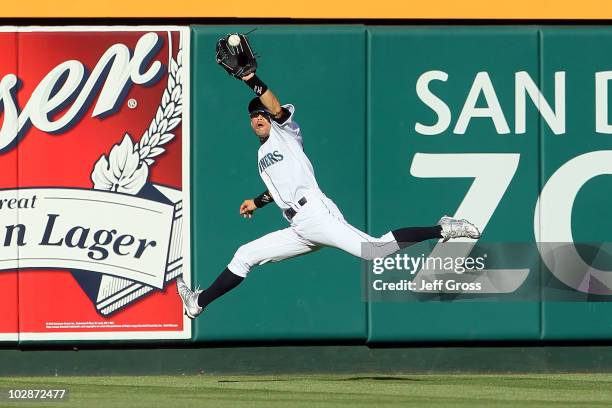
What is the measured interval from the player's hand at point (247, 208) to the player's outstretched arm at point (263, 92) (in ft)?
2.81

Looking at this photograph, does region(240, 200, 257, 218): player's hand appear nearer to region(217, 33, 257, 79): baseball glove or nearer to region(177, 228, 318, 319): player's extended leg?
region(177, 228, 318, 319): player's extended leg

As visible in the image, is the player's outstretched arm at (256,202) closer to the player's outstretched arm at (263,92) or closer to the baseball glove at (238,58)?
the player's outstretched arm at (263,92)

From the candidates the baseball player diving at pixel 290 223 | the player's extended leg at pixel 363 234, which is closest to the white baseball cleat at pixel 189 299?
the baseball player diving at pixel 290 223

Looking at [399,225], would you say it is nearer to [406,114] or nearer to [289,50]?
[406,114]

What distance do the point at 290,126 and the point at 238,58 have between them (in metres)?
0.78

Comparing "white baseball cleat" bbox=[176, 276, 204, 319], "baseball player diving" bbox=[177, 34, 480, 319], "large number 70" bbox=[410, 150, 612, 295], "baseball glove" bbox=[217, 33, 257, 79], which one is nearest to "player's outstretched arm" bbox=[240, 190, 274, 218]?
"baseball player diving" bbox=[177, 34, 480, 319]

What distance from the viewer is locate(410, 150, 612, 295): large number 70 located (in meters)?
12.4

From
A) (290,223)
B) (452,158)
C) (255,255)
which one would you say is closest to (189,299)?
(255,255)

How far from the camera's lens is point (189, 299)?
12.1 metres

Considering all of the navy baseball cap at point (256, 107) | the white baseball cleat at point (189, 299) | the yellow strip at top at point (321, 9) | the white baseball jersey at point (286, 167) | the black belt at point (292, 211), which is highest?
the yellow strip at top at point (321, 9)

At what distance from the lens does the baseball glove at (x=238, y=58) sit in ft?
38.5

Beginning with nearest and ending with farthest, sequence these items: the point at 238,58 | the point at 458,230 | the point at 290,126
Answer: the point at 238,58 → the point at 458,230 → the point at 290,126

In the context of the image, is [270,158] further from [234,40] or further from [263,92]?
[234,40]

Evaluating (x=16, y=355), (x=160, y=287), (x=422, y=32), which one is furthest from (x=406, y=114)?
(x=16, y=355)
